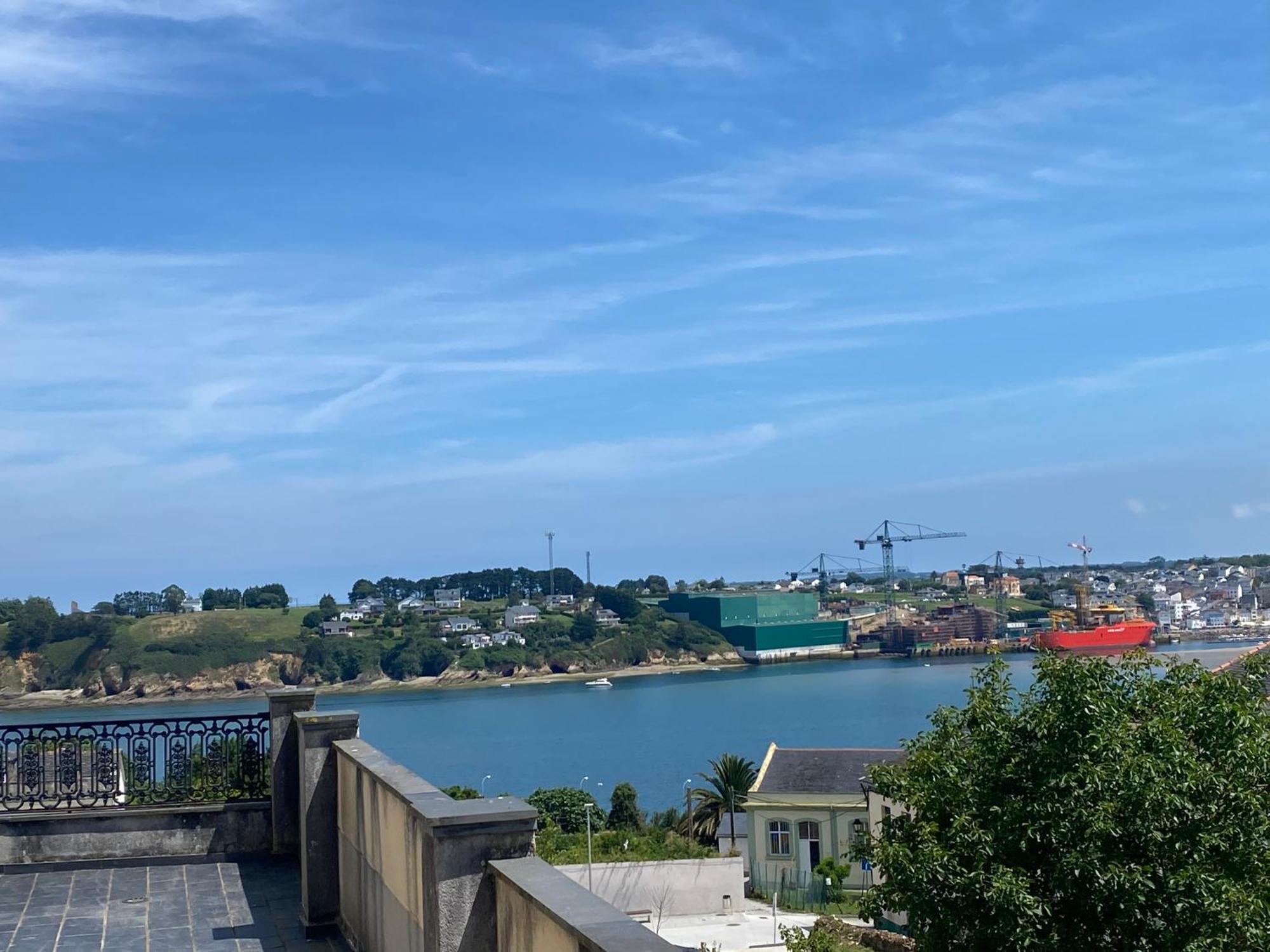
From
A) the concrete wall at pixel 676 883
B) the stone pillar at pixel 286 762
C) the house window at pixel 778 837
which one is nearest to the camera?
the stone pillar at pixel 286 762

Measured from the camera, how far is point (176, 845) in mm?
7223

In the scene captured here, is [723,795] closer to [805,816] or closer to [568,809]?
[805,816]

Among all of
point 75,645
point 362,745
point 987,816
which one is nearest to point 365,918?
point 362,745

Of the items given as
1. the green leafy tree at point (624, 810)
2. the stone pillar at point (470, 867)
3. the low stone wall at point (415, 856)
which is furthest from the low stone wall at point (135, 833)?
the green leafy tree at point (624, 810)

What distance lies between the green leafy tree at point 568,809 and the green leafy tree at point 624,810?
0.74 meters

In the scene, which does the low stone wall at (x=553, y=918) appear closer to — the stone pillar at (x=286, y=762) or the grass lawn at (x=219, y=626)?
the stone pillar at (x=286, y=762)

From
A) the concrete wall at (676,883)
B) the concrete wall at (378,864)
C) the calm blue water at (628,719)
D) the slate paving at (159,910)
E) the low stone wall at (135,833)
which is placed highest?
the concrete wall at (378,864)

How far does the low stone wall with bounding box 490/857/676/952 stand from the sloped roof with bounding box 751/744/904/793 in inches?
1490

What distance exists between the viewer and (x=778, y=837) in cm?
4075

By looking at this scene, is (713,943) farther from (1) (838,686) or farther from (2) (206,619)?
(2) (206,619)

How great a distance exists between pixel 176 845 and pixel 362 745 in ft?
6.88

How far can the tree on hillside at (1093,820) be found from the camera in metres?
12.9

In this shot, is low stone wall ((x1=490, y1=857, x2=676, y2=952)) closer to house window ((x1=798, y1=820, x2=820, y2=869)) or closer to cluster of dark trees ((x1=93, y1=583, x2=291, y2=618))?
house window ((x1=798, y1=820, x2=820, y2=869))

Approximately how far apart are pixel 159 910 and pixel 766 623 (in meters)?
154
